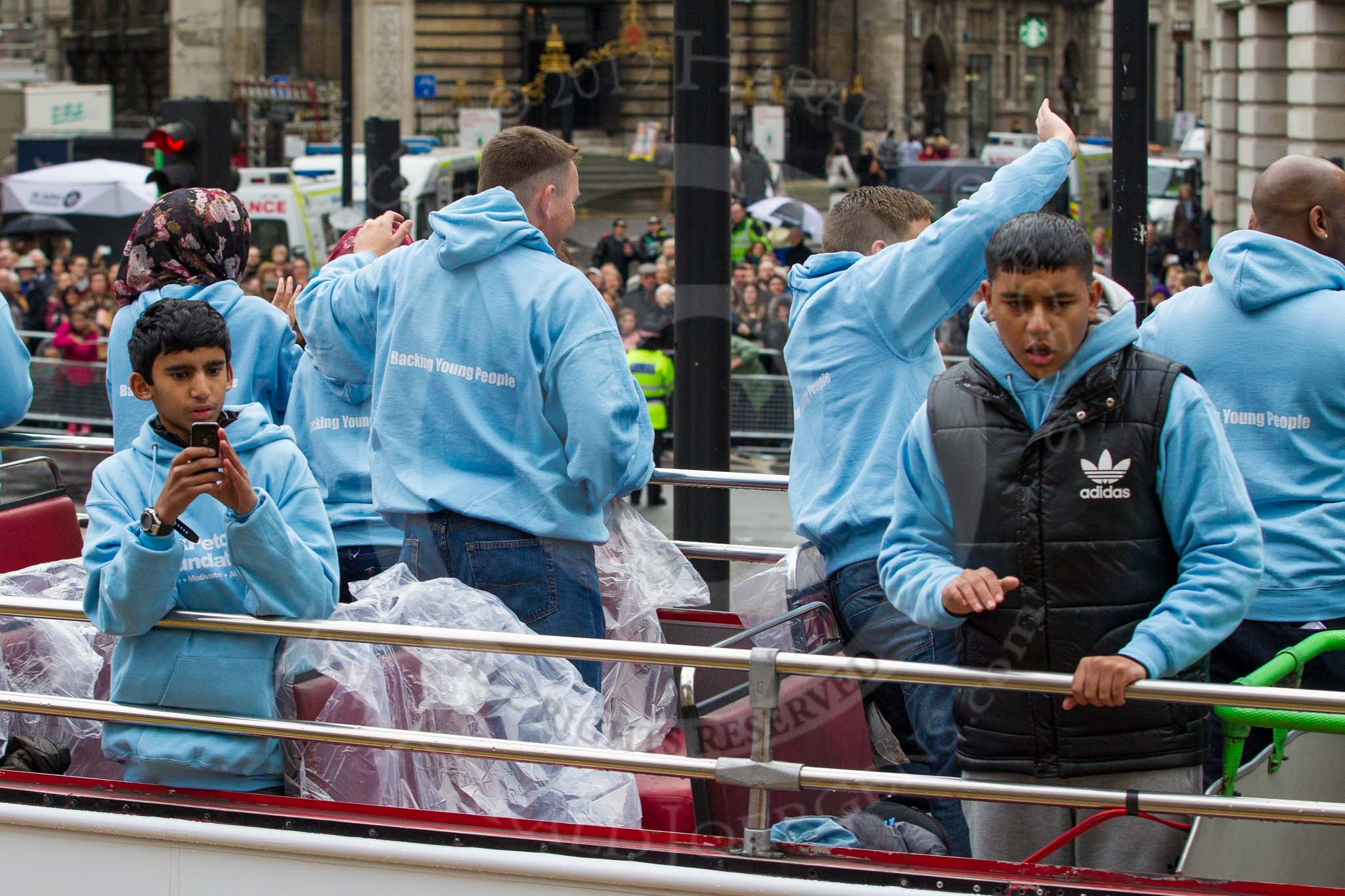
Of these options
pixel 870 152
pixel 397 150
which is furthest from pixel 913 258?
pixel 870 152

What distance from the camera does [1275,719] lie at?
3264 mm

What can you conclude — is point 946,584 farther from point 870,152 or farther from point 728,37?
point 870,152

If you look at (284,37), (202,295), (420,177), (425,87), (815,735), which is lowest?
(815,735)

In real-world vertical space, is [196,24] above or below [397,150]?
above

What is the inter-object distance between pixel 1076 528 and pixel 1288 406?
108 cm

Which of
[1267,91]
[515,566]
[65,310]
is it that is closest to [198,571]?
[515,566]

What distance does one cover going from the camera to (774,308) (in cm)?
1631

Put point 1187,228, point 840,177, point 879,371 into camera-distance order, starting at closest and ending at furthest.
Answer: point 879,371 < point 1187,228 < point 840,177

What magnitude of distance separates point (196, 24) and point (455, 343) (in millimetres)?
56863

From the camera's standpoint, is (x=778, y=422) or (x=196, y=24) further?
(x=196, y=24)

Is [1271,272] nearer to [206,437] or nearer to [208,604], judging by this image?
[206,437]

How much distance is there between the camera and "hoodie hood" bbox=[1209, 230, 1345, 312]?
3863mm

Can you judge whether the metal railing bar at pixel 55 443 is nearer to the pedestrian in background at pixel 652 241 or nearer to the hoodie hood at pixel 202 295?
the hoodie hood at pixel 202 295

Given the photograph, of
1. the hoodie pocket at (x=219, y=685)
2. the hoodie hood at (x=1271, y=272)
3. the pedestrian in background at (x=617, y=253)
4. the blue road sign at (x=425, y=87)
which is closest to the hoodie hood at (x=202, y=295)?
the hoodie pocket at (x=219, y=685)
